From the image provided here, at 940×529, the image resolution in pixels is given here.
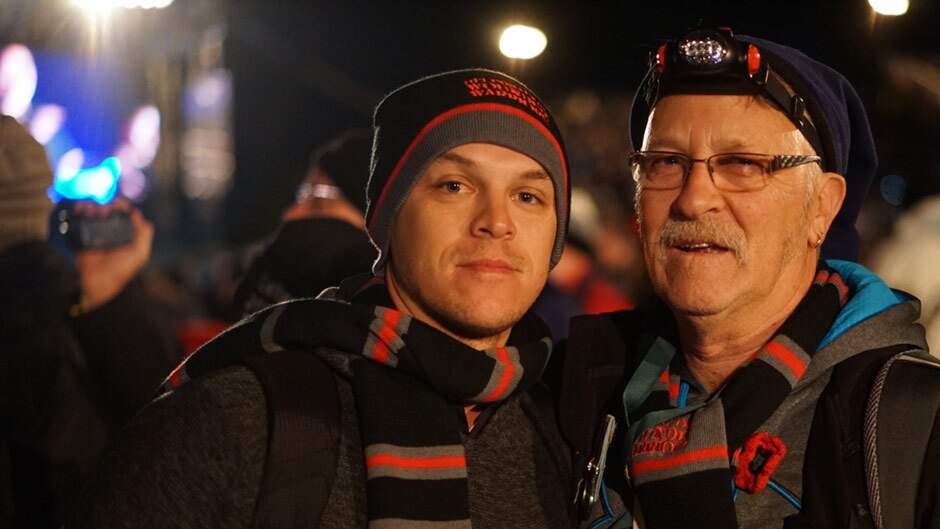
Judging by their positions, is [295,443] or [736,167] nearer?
[295,443]

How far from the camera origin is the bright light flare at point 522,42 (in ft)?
30.6

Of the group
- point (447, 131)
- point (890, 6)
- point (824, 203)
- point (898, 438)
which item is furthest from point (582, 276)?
point (898, 438)

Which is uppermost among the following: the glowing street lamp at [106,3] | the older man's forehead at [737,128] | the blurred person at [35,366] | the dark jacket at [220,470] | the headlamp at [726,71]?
the glowing street lamp at [106,3]

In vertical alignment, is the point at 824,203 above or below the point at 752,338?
above

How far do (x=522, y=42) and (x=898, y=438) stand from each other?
7558mm

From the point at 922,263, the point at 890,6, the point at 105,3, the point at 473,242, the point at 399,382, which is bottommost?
the point at 399,382

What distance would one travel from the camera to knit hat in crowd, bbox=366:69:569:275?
284 centimetres

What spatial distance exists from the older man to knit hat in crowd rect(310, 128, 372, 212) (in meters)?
1.87

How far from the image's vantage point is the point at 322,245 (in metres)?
4.49

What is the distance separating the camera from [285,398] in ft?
7.64

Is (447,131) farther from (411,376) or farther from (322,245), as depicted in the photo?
(322,245)

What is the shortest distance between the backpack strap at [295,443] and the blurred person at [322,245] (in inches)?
74.2

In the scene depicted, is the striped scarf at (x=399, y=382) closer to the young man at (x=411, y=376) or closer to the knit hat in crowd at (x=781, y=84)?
the young man at (x=411, y=376)

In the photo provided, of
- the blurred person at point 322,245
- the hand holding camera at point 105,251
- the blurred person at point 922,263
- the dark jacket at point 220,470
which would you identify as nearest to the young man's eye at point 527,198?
the dark jacket at point 220,470
